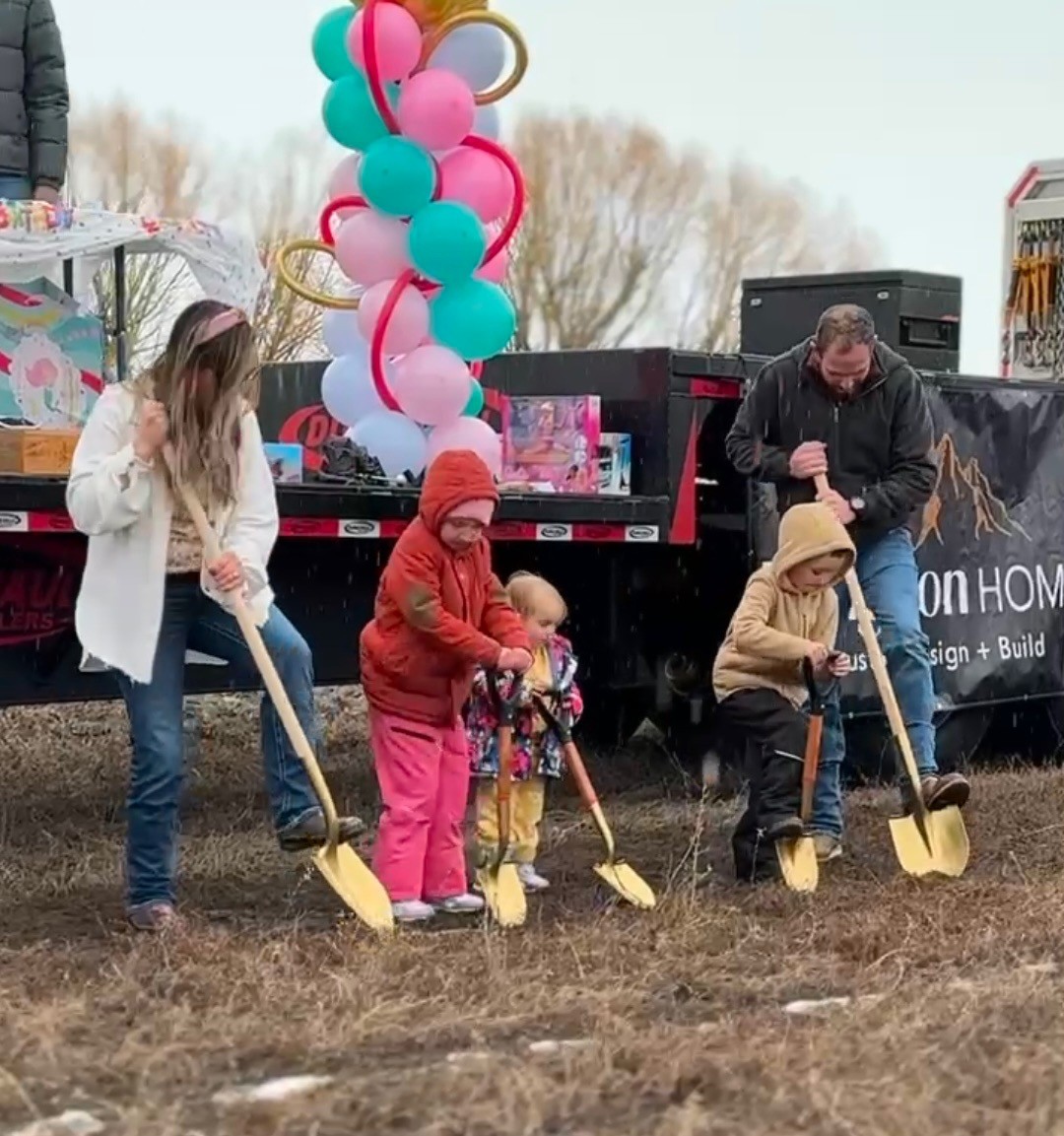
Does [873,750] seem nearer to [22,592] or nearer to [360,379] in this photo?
[360,379]

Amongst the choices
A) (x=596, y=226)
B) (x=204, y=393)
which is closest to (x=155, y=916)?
(x=204, y=393)

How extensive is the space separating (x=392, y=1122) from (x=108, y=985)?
1.30 metres

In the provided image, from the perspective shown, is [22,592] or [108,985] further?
[22,592]

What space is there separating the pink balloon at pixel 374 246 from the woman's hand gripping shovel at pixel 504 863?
2401mm

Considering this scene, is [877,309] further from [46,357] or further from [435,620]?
[435,620]

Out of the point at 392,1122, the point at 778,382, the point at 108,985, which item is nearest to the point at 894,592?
the point at 778,382

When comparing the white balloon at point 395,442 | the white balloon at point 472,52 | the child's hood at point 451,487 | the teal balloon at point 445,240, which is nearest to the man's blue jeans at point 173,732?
the child's hood at point 451,487

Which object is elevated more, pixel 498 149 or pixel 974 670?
pixel 498 149

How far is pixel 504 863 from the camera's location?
5.91 m

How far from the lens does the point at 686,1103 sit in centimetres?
360

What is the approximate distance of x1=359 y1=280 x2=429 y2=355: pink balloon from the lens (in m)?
7.86

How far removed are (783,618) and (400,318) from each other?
2.20 m

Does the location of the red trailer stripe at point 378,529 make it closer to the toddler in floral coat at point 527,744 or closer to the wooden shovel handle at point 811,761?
the toddler in floral coat at point 527,744

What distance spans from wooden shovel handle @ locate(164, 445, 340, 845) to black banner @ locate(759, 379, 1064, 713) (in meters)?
3.58
